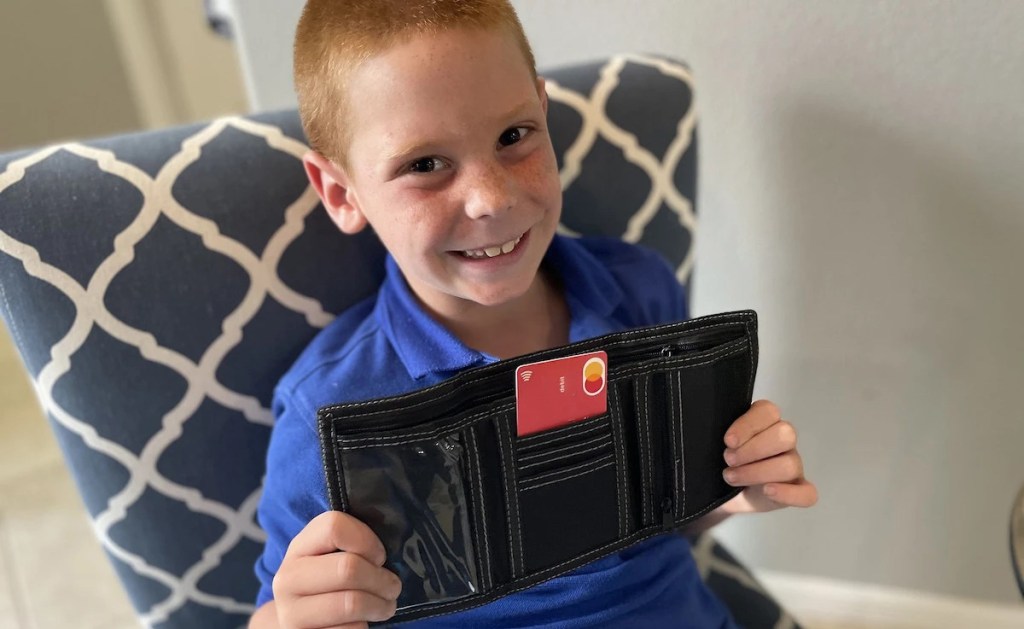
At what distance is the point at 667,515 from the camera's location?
0.61 metres

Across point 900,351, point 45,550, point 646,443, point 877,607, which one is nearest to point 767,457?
point 646,443

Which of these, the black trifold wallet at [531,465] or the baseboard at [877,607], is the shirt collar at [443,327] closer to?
the black trifold wallet at [531,465]

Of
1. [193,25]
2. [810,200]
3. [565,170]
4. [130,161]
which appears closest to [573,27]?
[565,170]

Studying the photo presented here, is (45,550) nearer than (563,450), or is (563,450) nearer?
(563,450)

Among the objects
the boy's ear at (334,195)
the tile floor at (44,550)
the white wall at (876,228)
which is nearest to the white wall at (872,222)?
the white wall at (876,228)

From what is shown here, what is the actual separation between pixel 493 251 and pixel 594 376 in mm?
120

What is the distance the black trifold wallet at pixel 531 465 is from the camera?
19.7 inches

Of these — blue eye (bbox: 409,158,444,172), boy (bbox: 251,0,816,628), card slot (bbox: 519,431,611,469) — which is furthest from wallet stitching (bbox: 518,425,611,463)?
blue eye (bbox: 409,158,444,172)

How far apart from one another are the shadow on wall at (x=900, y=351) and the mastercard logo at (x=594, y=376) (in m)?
0.44

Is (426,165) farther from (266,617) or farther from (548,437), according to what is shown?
(266,617)

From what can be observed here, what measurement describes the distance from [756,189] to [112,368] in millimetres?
686

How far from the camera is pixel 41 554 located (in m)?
1.41

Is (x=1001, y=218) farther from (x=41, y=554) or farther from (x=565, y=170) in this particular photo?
(x=41, y=554)

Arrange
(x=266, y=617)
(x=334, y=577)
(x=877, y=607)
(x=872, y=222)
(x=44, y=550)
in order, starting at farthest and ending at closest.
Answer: (x=44, y=550), (x=877, y=607), (x=872, y=222), (x=266, y=617), (x=334, y=577)
